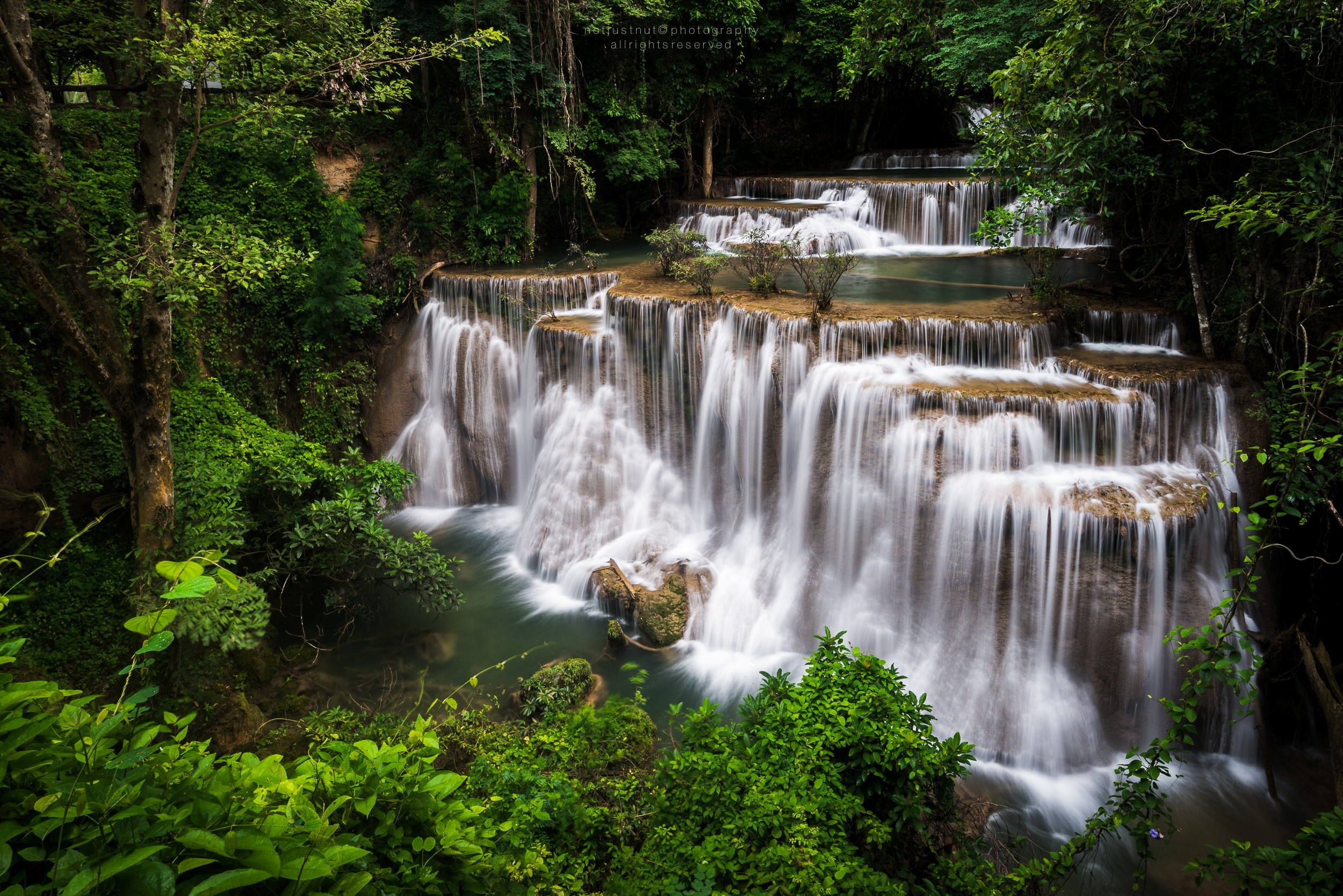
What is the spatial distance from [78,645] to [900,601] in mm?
8879

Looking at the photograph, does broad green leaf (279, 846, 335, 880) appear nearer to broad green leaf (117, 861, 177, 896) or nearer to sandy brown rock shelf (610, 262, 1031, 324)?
broad green leaf (117, 861, 177, 896)

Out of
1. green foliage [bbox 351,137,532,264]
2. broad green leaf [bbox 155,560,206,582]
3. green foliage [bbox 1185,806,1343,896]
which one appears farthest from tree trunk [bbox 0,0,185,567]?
green foliage [bbox 1185,806,1343,896]

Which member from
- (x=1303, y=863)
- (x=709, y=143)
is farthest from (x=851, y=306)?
(x=709, y=143)

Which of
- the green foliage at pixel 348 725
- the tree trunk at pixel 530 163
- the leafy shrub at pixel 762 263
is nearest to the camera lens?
the green foliage at pixel 348 725

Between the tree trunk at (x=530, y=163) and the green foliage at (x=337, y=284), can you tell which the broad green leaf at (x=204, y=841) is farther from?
the tree trunk at (x=530, y=163)

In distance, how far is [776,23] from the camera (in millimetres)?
17562

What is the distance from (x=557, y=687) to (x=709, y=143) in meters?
14.3

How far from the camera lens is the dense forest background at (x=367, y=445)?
2021 millimetres

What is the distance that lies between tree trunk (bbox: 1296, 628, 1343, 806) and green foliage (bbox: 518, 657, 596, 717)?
6.88 metres

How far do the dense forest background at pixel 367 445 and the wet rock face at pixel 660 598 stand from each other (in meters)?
1.74

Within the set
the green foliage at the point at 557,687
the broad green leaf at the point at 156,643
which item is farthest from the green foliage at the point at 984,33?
the broad green leaf at the point at 156,643

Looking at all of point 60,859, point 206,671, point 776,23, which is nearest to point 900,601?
point 206,671

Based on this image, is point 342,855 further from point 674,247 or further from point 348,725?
point 674,247

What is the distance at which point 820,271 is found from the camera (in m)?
10.6
